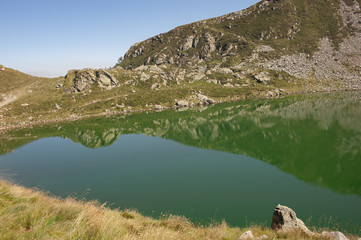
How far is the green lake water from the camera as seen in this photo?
2064 centimetres

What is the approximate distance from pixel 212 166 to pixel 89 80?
352 feet

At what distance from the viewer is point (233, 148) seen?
4294 cm

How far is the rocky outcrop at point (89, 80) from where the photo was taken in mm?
113750

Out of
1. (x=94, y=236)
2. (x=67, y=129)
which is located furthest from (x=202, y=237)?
(x=67, y=129)

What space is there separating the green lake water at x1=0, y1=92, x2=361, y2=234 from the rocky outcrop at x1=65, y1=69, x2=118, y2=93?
5015 centimetres

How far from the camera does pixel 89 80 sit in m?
119

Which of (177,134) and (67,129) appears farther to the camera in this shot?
(67,129)

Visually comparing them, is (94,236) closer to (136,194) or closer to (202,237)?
(202,237)

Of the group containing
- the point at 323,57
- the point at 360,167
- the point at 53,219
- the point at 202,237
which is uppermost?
the point at 323,57

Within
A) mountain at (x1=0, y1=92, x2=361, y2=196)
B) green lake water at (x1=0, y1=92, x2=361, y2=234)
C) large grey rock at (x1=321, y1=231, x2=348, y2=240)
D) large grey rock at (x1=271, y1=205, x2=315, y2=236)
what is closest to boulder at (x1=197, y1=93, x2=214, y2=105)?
mountain at (x1=0, y1=92, x2=361, y2=196)

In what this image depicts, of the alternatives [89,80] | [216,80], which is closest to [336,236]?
[89,80]

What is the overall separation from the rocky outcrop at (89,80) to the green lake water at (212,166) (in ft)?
165

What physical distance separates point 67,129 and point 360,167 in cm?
7379

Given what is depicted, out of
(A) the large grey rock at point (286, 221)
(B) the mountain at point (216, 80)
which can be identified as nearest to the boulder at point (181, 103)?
(B) the mountain at point (216, 80)
